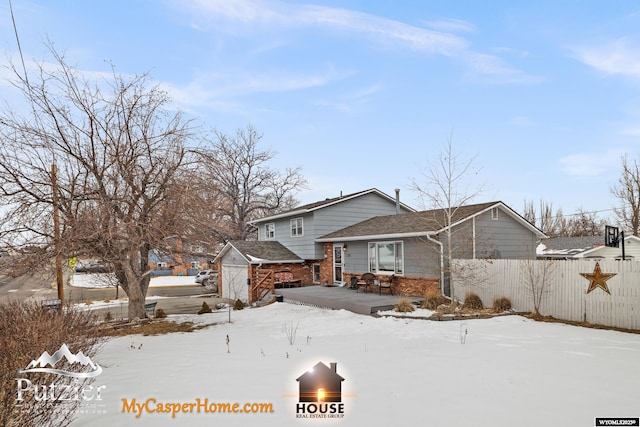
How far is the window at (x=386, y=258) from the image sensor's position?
1667 centimetres

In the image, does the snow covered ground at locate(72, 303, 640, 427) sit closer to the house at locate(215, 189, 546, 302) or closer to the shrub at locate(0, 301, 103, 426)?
the shrub at locate(0, 301, 103, 426)

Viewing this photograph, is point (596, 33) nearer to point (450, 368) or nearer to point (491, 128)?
point (491, 128)

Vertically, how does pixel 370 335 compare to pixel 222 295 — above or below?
above

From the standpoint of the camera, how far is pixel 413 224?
16.8 meters

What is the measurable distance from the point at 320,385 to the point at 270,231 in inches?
841

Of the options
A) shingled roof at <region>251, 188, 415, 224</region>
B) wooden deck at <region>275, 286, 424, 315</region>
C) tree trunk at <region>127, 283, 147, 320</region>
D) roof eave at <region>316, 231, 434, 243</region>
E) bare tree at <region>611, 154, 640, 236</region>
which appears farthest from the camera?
bare tree at <region>611, 154, 640, 236</region>

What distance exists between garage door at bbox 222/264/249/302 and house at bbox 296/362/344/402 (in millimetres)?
16549

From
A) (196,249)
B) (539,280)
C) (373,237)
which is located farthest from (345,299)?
(539,280)

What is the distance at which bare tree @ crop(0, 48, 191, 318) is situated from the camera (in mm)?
10938

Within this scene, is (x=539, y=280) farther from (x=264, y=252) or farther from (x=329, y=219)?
(x=264, y=252)

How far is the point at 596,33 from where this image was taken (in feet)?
41.4

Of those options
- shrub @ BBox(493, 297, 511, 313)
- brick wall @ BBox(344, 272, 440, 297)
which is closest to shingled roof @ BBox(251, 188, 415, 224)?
brick wall @ BBox(344, 272, 440, 297)

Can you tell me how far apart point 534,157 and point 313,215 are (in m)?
14.4

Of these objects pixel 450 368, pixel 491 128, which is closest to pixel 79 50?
pixel 450 368
